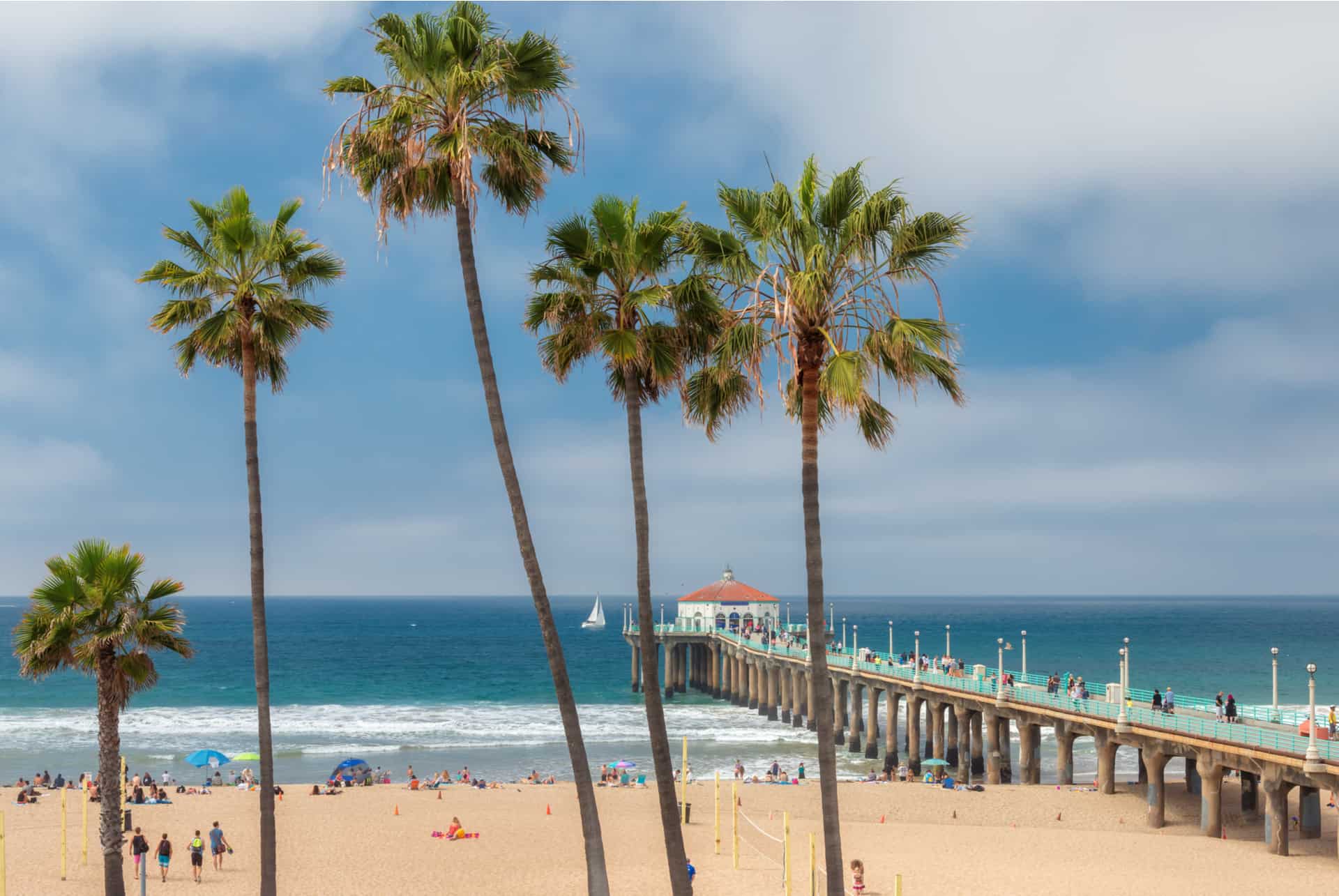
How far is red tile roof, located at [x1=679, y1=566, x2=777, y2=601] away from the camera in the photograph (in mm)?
78938

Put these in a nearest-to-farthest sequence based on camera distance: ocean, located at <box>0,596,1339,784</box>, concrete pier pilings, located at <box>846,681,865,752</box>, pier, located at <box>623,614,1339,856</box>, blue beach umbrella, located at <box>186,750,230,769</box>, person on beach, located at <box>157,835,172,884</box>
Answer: person on beach, located at <box>157,835,172,884</box> → pier, located at <box>623,614,1339,856</box> → blue beach umbrella, located at <box>186,750,230,769</box> → ocean, located at <box>0,596,1339,784</box> → concrete pier pilings, located at <box>846,681,865,752</box>

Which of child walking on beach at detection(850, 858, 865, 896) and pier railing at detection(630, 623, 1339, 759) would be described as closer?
child walking on beach at detection(850, 858, 865, 896)

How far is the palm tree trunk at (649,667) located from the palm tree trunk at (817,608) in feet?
7.05

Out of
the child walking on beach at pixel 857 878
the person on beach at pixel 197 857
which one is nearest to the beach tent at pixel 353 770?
the person on beach at pixel 197 857

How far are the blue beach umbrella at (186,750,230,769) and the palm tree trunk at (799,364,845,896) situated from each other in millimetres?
30663

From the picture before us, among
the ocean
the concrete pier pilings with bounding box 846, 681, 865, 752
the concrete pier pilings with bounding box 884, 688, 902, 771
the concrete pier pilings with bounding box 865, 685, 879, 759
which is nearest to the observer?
the concrete pier pilings with bounding box 884, 688, 902, 771

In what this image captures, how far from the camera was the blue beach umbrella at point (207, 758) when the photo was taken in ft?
120

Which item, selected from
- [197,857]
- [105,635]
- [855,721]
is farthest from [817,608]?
[855,721]

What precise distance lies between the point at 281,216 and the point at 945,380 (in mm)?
8657

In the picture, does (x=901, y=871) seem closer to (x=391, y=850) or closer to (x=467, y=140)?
(x=391, y=850)

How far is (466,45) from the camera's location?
41.0 ft

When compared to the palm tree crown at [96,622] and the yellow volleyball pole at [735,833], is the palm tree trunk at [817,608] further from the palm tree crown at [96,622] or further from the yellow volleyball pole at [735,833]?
the yellow volleyball pole at [735,833]

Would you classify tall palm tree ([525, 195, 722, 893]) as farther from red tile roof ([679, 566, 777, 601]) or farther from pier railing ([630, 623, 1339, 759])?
red tile roof ([679, 566, 777, 601])

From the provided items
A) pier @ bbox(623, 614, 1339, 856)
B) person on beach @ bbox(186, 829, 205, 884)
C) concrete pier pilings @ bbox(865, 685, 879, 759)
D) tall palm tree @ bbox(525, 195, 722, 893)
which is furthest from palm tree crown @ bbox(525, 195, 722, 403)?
concrete pier pilings @ bbox(865, 685, 879, 759)
